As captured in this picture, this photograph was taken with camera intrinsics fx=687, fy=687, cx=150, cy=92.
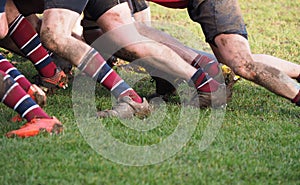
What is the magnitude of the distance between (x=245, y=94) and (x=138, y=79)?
2.82ft

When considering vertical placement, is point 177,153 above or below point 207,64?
above

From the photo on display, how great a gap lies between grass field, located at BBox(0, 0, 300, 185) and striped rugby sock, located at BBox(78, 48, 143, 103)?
10.1 inches

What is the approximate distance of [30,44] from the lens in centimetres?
467

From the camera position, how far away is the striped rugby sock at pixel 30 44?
15.1 feet

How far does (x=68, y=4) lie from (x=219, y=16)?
1.02 m

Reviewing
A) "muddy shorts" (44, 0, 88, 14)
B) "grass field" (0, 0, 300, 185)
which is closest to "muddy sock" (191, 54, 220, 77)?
"grass field" (0, 0, 300, 185)

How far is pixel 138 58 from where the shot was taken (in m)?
Result: 4.43

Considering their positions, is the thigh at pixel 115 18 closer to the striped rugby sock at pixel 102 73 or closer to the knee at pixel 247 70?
the striped rugby sock at pixel 102 73

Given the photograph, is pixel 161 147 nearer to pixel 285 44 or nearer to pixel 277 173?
pixel 277 173

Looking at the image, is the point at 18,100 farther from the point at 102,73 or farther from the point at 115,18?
the point at 115,18

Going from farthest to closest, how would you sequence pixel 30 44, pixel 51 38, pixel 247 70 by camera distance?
pixel 30 44
pixel 247 70
pixel 51 38

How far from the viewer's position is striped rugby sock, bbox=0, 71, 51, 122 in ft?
12.0

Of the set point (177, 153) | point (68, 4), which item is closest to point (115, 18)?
point (68, 4)

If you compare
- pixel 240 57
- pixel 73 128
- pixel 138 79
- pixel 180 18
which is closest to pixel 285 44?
pixel 180 18
